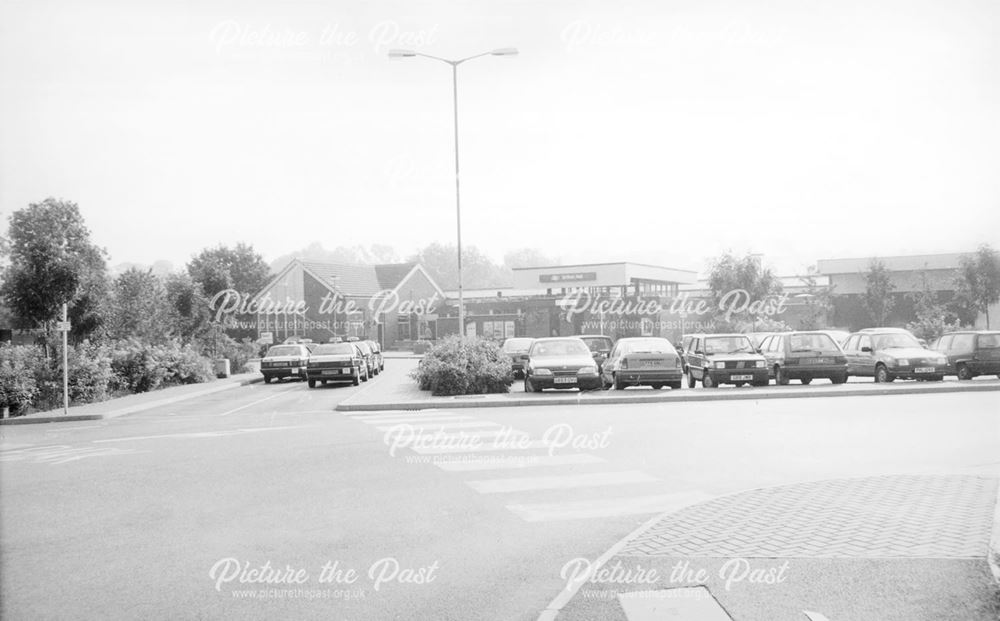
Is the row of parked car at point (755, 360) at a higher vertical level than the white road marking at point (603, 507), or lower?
higher

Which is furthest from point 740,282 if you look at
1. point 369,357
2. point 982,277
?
point 369,357

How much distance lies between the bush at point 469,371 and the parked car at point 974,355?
12.3 m

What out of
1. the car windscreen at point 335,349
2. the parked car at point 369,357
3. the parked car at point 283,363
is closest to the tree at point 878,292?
the parked car at point 369,357

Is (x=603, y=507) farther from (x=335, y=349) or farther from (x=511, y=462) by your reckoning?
(x=335, y=349)

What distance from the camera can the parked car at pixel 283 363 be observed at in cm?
3156

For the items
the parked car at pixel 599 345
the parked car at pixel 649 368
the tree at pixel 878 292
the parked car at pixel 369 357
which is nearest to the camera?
the parked car at pixel 649 368

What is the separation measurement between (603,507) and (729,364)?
13913mm

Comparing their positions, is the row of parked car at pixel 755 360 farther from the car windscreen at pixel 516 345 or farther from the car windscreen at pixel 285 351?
the car windscreen at pixel 285 351

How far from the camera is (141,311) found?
36438 millimetres

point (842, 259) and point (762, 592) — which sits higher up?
point (842, 259)

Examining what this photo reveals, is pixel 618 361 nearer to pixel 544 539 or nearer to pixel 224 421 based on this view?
pixel 224 421

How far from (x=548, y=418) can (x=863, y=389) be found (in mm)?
9017

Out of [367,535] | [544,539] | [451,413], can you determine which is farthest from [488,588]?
[451,413]

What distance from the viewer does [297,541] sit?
21.5ft
